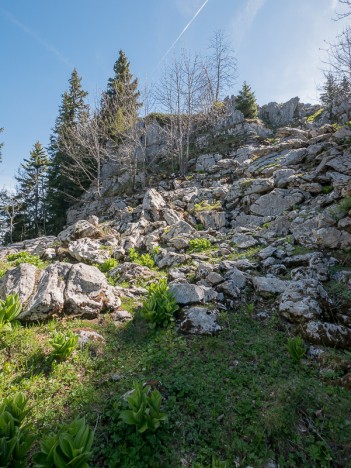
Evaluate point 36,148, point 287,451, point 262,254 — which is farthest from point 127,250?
point 36,148

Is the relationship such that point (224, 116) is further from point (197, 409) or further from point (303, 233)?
point (197, 409)

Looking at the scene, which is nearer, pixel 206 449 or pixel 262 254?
pixel 206 449

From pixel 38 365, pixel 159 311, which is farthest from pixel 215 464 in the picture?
pixel 38 365

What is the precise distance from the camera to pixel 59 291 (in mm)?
5633

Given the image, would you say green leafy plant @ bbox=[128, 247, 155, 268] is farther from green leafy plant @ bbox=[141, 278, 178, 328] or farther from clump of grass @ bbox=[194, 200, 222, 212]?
clump of grass @ bbox=[194, 200, 222, 212]

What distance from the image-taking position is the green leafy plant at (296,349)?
14.3 ft

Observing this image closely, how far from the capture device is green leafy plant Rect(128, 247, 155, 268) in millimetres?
9335

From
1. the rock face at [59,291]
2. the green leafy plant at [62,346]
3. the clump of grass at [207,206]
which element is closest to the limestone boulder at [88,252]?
the rock face at [59,291]

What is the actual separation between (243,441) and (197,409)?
69cm

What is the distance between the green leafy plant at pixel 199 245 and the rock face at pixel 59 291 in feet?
14.7

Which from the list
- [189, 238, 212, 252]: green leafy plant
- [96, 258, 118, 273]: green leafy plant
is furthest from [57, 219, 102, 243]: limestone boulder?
[189, 238, 212, 252]: green leafy plant

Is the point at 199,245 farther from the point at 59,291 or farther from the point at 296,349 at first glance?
the point at 296,349

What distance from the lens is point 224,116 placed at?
85.9 feet

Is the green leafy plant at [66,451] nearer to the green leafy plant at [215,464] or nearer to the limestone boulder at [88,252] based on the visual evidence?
the green leafy plant at [215,464]
